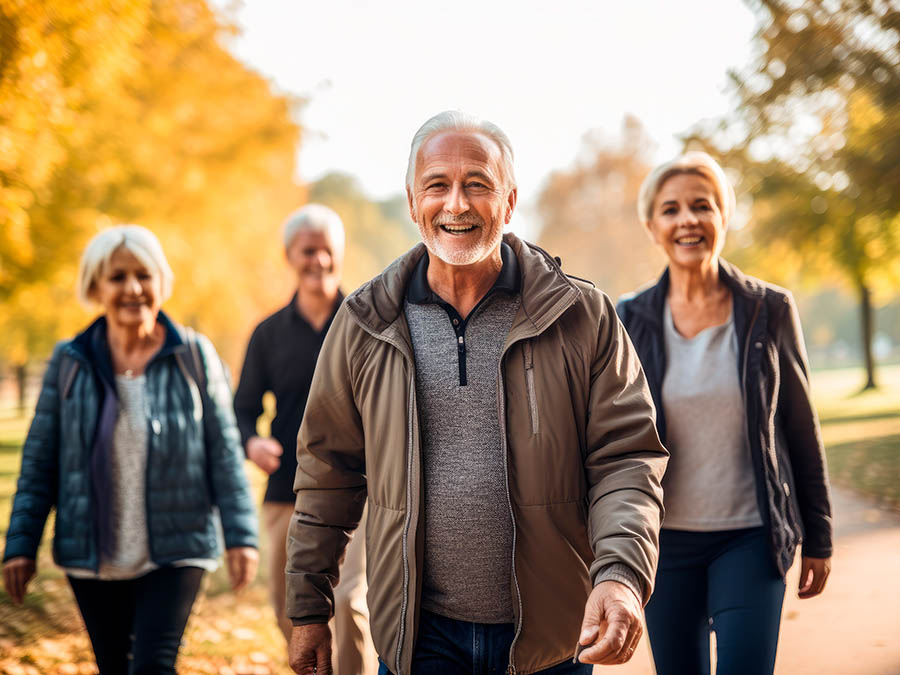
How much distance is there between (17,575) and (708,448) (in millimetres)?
2842

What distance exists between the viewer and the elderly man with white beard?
249 centimetres

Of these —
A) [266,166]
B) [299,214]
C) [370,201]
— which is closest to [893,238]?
[266,166]

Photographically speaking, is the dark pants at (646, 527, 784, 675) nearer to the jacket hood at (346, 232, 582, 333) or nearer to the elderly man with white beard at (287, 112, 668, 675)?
the elderly man with white beard at (287, 112, 668, 675)

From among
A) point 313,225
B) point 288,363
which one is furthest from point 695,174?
point 288,363

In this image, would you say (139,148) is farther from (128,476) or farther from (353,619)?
(353,619)

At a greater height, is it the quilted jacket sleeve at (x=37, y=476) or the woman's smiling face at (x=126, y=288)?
the woman's smiling face at (x=126, y=288)

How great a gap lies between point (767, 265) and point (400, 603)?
72.0 feet

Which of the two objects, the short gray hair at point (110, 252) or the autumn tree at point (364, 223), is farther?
the autumn tree at point (364, 223)

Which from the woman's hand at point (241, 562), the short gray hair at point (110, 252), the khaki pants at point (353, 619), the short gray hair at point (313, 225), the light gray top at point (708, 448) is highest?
the short gray hair at point (313, 225)

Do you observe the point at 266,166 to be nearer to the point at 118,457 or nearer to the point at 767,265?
the point at 767,265

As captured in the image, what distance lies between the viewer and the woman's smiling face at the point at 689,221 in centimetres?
382

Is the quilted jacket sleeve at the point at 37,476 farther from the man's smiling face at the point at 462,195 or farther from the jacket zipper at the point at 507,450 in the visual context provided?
the jacket zipper at the point at 507,450

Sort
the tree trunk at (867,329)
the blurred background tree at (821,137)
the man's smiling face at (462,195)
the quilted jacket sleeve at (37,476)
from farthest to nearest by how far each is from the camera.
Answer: the tree trunk at (867,329)
the blurred background tree at (821,137)
the quilted jacket sleeve at (37,476)
the man's smiling face at (462,195)

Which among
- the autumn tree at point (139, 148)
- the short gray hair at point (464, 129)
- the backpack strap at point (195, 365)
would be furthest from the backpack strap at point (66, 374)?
the autumn tree at point (139, 148)
